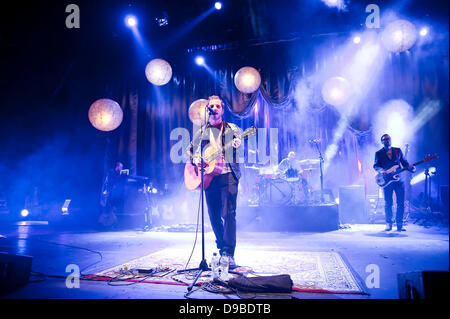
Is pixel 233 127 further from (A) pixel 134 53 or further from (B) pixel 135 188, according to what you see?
(A) pixel 134 53

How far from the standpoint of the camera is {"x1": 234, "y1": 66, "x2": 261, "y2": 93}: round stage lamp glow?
25.8ft

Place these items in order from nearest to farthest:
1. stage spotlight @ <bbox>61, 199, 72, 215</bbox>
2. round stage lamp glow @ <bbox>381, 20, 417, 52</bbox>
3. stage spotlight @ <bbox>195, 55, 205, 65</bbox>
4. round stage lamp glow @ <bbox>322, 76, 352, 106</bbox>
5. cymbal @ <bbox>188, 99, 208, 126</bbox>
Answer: round stage lamp glow @ <bbox>381, 20, 417, 52</bbox> → round stage lamp glow @ <bbox>322, 76, 352, 106</bbox> → cymbal @ <bbox>188, 99, 208, 126</bbox> → stage spotlight @ <bbox>61, 199, 72, 215</bbox> → stage spotlight @ <bbox>195, 55, 205, 65</bbox>

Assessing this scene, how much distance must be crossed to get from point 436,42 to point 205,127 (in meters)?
7.93

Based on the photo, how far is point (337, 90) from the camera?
7.69 m

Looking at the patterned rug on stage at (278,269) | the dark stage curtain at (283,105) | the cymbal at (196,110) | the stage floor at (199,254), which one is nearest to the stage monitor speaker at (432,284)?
the stage floor at (199,254)

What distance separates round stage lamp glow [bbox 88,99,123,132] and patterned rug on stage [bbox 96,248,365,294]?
5953 millimetres

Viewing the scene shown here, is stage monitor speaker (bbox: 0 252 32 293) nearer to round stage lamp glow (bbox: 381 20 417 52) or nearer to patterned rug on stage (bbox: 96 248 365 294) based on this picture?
patterned rug on stage (bbox: 96 248 365 294)

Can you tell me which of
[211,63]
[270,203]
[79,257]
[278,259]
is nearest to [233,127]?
[278,259]

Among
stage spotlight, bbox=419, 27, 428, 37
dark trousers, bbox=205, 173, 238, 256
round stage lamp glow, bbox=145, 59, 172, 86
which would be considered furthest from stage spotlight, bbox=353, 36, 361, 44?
dark trousers, bbox=205, 173, 238, 256

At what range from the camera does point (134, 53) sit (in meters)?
9.01

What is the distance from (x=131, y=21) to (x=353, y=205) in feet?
26.6

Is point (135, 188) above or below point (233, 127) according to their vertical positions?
below

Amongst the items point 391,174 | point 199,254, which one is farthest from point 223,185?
point 391,174

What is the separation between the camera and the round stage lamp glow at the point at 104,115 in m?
8.59
